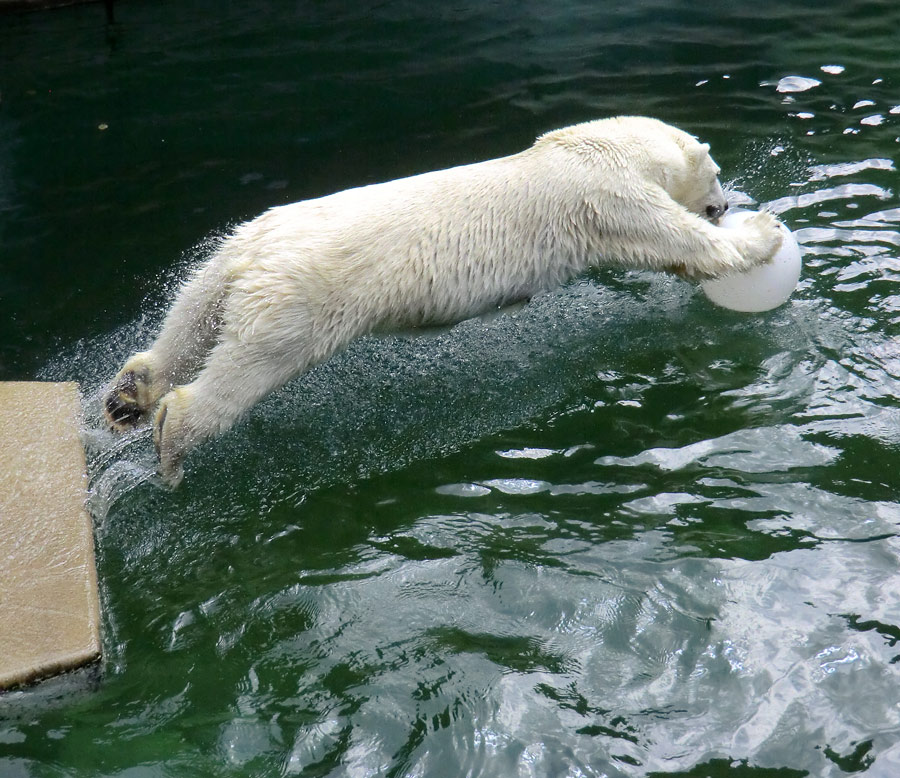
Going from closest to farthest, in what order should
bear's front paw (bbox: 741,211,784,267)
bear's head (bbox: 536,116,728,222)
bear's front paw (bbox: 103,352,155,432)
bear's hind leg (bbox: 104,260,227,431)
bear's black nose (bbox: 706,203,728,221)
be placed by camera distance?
1. bear's hind leg (bbox: 104,260,227,431)
2. bear's front paw (bbox: 103,352,155,432)
3. bear's head (bbox: 536,116,728,222)
4. bear's front paw (bbox: 741,211,784,267)
5. bear's black nose (bbox: 706,203,728,221)

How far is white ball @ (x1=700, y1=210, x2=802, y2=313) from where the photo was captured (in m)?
4.44

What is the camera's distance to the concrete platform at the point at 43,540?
10.1 ft

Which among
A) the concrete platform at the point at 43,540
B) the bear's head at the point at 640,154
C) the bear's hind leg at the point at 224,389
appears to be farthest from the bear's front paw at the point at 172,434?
the bear's head at the point at 640,154

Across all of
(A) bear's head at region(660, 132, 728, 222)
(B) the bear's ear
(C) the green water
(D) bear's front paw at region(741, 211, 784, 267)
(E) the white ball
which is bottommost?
(C) the green water

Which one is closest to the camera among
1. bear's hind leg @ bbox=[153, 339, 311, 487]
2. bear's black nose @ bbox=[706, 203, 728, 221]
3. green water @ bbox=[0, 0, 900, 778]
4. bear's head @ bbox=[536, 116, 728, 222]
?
green water @ bbox=[0, 0, 900, 778]

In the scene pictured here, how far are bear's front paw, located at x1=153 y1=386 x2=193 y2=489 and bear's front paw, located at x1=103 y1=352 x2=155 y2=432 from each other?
0.77 ft

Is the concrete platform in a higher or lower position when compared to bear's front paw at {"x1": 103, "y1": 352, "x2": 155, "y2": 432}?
lower

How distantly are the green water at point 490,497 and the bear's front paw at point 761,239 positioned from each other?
0.57 meters

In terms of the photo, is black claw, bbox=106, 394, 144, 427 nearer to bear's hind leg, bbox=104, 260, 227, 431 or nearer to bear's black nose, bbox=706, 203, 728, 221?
bear's hind leg, bbox=104, 260, 227, 431

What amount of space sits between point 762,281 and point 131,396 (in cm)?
294

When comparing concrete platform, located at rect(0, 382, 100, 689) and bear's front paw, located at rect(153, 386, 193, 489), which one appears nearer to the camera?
concrete platform, located at rect(0, 382, 100, 689)

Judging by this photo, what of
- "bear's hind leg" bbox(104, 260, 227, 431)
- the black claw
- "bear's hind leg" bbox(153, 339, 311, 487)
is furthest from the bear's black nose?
the black claw

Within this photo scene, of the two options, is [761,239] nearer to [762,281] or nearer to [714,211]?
[762,281]

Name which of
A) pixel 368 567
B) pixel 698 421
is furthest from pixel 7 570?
pixel 698 421
